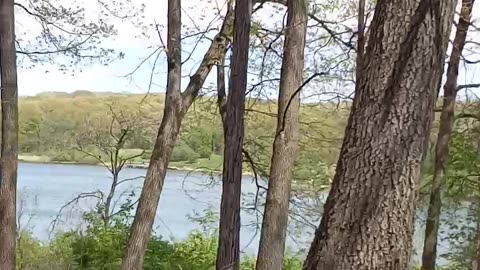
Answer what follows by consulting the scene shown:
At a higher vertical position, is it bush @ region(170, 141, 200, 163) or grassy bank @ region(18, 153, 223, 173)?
bush @ region(170, 141, 200, 163)

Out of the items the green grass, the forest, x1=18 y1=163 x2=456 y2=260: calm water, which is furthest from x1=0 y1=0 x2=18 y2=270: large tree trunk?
x1=18 y1=163 x2=456 y2=260: calm water

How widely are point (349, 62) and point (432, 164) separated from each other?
47.7 inches

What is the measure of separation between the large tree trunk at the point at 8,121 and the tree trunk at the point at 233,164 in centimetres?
310

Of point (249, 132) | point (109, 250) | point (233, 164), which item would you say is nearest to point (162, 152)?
point (249, 132)

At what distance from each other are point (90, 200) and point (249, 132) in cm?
269

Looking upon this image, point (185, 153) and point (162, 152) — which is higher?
point (162, 152)

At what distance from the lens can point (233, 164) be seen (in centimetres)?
256

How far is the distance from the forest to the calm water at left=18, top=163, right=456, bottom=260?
3cm

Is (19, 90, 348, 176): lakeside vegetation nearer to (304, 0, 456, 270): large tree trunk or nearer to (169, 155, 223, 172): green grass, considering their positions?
(169, 155, 223, 172): green grass

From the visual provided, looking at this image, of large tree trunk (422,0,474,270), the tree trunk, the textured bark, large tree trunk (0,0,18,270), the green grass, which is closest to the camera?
the tree trunk

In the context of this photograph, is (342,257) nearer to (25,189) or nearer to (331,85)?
(331,85)

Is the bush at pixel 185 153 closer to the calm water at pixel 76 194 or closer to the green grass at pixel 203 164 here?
the green grass at pixel 203 164

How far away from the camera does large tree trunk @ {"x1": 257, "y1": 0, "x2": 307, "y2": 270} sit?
14.1ft

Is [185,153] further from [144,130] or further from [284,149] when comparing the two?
[284,149]
